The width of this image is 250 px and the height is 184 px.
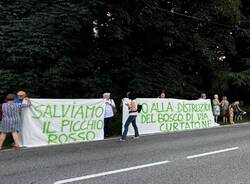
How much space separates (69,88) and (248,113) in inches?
571

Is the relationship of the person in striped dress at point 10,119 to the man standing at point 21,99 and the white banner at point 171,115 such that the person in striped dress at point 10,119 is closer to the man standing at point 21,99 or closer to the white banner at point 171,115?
the man standing at point 21,99

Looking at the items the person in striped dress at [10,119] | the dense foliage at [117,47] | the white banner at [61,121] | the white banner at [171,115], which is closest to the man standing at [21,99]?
the white banner at [61,121]

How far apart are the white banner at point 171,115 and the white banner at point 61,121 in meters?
1.55

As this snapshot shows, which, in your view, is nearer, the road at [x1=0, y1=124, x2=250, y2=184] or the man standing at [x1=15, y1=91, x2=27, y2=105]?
the road at [x1=0, y1=124, x2=250, y2=184]

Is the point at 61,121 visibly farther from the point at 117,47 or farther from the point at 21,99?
the point at 117,47

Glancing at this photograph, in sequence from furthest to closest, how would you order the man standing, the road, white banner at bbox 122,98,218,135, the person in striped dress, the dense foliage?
the dense foliage → white banner at bbox 122,98,218,135 → the man standing → the person in striped dress → the road

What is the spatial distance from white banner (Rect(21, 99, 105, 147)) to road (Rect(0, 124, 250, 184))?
3.20 feet

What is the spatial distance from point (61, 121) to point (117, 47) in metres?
9.62

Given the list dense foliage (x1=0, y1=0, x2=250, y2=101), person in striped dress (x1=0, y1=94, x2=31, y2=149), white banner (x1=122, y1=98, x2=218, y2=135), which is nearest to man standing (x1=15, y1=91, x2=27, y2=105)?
person in striped dress (x1=0, y1=94, x2=31, y2=149)

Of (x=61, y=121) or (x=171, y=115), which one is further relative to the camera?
(x=171, y=115)

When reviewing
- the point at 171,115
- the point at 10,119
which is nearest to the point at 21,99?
the point at 10,119

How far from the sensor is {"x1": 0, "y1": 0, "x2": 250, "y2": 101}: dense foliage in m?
20.2

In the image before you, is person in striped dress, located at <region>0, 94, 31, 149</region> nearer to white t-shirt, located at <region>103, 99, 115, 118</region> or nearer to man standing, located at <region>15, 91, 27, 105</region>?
man standing, located at <region>15, 91, 27, 105</region>

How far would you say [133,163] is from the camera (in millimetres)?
9867
